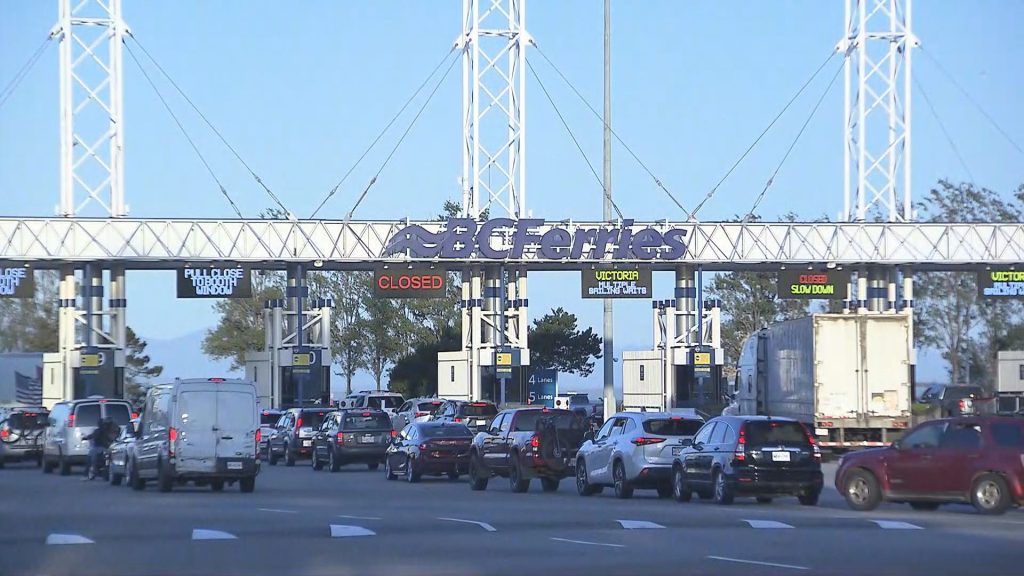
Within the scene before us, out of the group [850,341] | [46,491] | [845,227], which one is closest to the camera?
[46,491]

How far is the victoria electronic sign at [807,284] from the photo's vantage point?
60.3 m

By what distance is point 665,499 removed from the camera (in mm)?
29094

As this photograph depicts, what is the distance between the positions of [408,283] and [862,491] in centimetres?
3381

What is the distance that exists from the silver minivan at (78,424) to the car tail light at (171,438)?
30.4 ft

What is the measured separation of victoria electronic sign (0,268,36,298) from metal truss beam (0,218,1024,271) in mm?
535

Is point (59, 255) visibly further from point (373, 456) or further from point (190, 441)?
point (190, 441)

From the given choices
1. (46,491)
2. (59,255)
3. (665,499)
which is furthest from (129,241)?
(665,499)

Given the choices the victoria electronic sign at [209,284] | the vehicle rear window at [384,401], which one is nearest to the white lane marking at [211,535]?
the vehicle rear window at [384,401]

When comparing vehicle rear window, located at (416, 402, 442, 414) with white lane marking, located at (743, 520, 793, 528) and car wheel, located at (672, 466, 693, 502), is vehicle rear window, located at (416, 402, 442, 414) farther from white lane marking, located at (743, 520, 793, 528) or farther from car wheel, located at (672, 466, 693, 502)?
white lane marking, located at (743, 520, 793, 528)

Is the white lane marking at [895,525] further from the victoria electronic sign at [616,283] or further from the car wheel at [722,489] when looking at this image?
the victoria electronic sign at [616,283]

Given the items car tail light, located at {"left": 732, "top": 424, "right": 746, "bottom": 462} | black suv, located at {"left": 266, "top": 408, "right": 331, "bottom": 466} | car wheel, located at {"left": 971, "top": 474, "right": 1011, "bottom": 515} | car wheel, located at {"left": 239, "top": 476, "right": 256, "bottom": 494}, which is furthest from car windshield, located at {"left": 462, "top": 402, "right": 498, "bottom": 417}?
car wheel, located at {"left": 971, "top": 474, "right": 1011, "bottom": 515}

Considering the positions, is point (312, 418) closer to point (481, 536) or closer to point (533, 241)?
point (533, 241)

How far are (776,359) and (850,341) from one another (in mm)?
3947

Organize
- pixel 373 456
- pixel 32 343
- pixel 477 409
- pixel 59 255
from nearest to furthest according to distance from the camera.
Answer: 1. pixel 373 456
2. pixel 477 409
3. pixel 59 255
4. pixel 32 343
